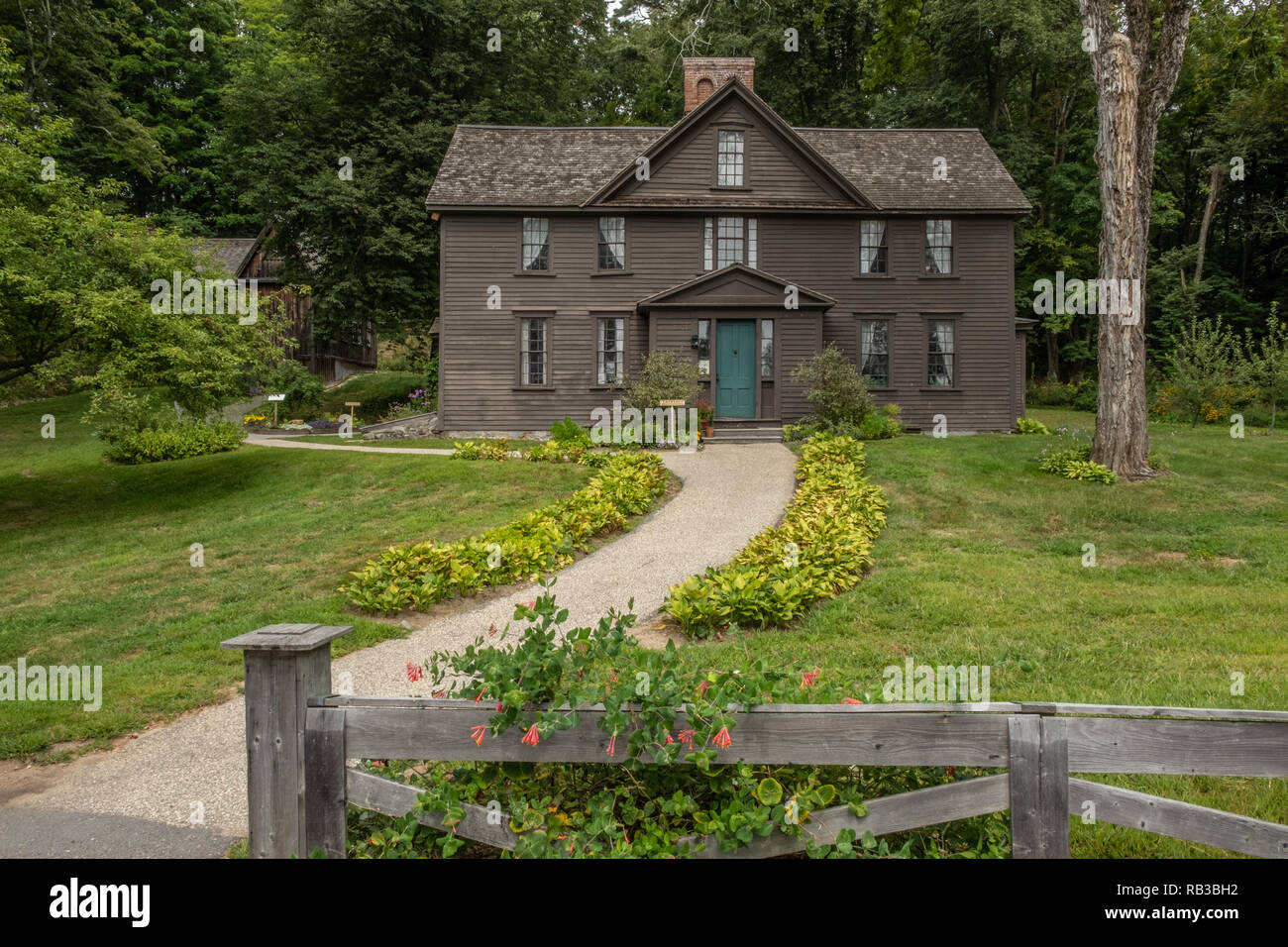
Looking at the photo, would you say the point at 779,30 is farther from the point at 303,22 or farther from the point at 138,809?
the point at 138,809

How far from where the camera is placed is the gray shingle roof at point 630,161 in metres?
23.2

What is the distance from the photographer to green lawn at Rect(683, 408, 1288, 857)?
5781 mm

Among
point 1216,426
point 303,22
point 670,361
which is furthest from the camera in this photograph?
point 303,22

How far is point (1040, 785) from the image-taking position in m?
3.19

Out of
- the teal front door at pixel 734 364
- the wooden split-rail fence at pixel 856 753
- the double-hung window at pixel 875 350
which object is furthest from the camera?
the double-hung window at pixel 875 350

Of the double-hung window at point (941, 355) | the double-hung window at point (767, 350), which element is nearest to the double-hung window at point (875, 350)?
the double-hung window at point (941, 355)

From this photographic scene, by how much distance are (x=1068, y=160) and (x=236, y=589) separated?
39092mm

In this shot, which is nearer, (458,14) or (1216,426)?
(1216,426)

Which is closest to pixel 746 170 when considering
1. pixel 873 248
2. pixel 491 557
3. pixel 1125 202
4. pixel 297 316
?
pixel 873 248

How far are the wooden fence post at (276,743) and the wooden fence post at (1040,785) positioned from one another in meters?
2.92

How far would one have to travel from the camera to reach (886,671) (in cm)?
580

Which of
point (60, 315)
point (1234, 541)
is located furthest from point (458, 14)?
point (1234, 541)

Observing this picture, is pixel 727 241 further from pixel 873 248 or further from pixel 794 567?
pixel 794 567

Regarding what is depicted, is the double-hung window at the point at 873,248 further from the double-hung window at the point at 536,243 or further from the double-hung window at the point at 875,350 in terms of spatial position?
the double-hung window at the point at 536,243
